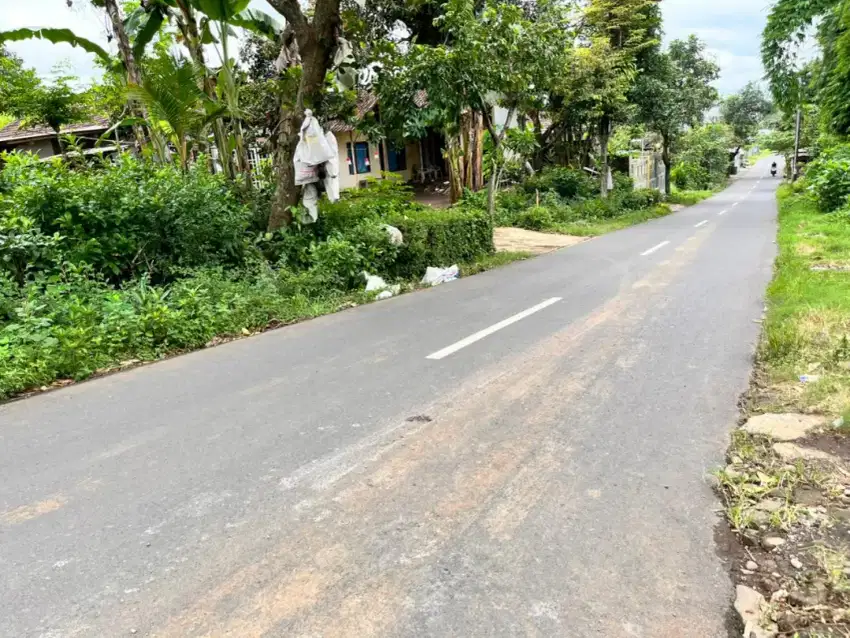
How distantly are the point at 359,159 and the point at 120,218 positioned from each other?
20.5 metres

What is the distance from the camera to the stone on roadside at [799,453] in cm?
370

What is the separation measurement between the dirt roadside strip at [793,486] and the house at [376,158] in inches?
756

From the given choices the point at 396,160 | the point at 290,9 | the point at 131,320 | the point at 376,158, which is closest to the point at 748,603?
the point at 131,320

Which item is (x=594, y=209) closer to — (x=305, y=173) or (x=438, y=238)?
(x=438, y=238)

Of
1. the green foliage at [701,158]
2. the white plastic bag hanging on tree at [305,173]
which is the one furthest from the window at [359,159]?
the green foliage at [701,158]

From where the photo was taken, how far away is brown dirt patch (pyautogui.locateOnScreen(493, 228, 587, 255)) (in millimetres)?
15573

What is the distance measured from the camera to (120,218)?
773 centimetres

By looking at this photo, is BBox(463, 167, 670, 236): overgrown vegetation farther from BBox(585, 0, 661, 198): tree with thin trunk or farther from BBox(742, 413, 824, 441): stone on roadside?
BBox(742, 413, 824, 441): stone on roadside

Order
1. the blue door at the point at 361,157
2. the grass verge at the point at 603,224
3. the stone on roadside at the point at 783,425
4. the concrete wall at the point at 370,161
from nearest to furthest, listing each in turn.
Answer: the stone on roadside at the point at 783,425 → the grass verge at the point at 603,224 → the concrete wall at the point at 370,161 → the blue door at the point at 361,157

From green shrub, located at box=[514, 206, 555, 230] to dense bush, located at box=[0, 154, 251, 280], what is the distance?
42.3 ft

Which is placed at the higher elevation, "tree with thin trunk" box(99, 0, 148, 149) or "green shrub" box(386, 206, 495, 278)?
"tree with thin trunk" box(99, 0, 148, 149)

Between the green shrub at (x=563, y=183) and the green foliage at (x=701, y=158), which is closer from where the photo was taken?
the green shrub at (x=563, y=183)

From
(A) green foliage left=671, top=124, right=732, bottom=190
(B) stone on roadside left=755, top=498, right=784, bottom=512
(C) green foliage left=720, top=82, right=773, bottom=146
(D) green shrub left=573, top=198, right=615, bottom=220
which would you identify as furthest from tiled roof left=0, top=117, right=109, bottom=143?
(C) green foliage left=720, top=82, right=773, bottom=146

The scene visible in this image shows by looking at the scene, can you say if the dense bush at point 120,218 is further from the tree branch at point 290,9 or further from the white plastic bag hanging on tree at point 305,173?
the tree branch at point 290,9
